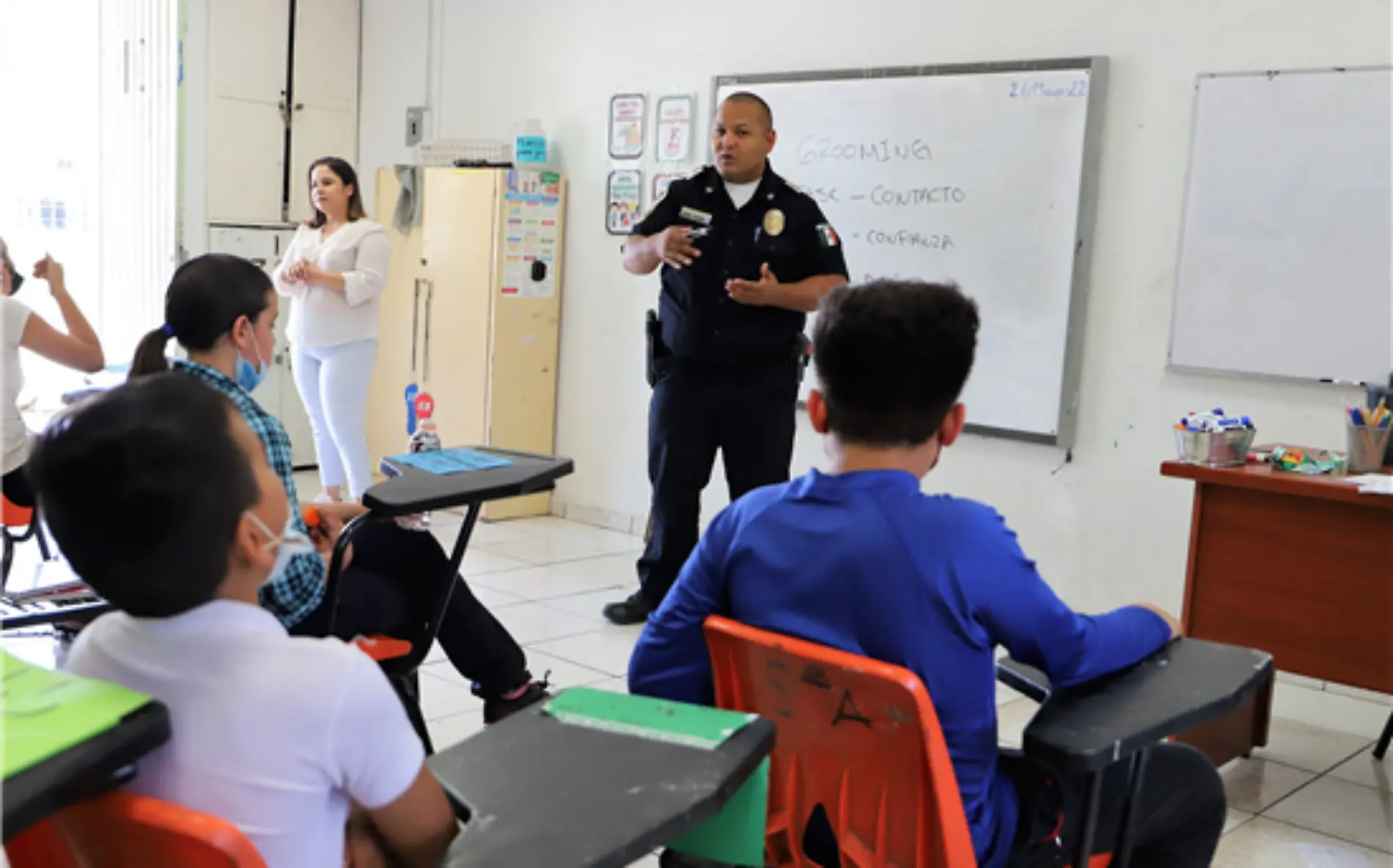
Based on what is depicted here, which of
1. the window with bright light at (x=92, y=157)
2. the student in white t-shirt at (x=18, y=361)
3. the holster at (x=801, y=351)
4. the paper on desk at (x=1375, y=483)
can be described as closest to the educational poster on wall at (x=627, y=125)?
the holster at (x=801, y=351)

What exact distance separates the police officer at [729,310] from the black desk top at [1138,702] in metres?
2.28

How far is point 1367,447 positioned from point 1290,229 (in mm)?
973

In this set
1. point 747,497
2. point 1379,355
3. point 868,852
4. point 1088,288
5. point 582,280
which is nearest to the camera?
point 868,852

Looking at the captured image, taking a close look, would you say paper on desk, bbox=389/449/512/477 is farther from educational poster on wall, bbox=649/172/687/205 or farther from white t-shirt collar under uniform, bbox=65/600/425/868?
educational poster on wall, bbox=649/172/687/205

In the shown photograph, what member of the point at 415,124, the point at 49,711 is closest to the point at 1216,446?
the point at 49,711

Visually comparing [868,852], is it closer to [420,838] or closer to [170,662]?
[420,838]

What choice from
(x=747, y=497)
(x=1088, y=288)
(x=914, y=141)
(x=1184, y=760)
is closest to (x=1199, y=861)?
(x=1184, y=760)

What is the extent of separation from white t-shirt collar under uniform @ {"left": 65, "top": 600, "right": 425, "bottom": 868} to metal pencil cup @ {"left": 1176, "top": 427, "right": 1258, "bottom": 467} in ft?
7.60

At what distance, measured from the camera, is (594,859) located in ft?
3.13

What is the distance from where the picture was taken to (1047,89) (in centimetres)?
409

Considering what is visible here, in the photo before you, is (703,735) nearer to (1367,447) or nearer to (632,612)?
(1367,447)

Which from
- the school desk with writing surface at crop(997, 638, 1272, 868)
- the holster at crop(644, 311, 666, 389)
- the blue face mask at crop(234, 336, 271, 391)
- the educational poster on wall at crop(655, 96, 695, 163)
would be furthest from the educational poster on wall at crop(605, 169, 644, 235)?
the school desk with writing surface at crop(997, 638, 1272, 868)

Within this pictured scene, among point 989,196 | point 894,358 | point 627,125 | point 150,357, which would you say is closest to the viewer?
point 894,358

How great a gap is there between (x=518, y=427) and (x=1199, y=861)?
430 cm
